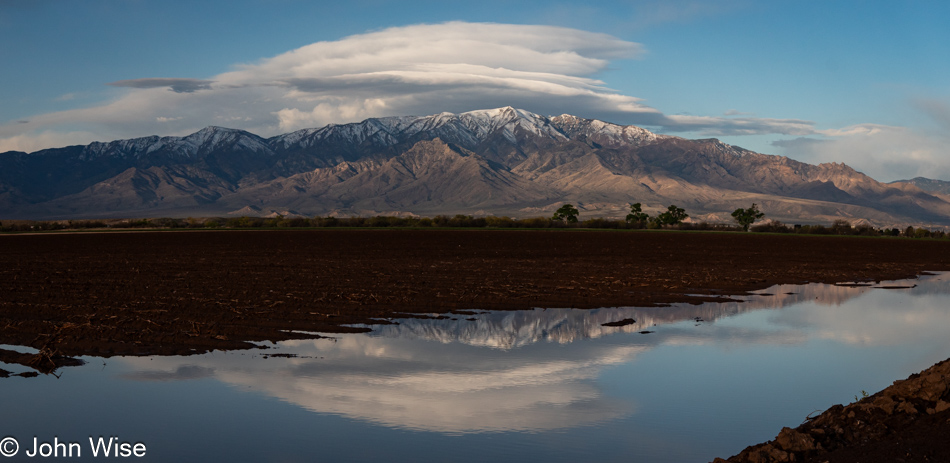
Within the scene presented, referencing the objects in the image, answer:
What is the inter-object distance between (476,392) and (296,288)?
15.2m

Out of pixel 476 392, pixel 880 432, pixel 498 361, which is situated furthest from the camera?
pixel 498 361

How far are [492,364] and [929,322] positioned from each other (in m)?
15.2

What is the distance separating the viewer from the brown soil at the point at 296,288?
59.4 ft

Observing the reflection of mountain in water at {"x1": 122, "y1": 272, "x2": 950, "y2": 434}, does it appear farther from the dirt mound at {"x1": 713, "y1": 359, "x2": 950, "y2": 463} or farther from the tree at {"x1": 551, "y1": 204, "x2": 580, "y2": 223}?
the tree at {"x1": 551, "y1": 204, "x2": 580, "y2": 223}

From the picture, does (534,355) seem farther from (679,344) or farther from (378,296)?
(378,296)

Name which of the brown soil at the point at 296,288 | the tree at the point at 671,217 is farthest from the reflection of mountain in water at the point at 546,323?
Result: the tree at the point at 671,217

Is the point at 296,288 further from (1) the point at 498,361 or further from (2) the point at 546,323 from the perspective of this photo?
(1) the point at 498,361

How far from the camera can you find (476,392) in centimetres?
1340

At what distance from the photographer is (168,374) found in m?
14.4

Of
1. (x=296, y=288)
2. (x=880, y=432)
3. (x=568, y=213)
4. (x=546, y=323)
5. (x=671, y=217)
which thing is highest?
(x=568, y=213)

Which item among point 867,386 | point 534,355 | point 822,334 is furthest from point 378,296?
point 867,386

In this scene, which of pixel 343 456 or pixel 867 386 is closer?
pixel 343 456

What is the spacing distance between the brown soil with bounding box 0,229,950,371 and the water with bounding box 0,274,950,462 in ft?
7.55

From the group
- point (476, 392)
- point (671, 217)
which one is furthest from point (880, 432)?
point (671, 217)
